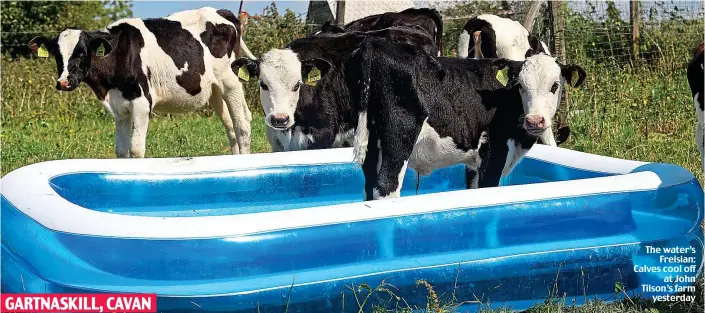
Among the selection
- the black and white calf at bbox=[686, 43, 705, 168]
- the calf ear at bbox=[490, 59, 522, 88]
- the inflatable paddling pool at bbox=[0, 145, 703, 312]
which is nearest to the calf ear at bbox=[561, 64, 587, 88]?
the calf ear at bbox=[490, 59, 522, 88]

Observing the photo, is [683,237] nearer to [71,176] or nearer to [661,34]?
[71,176]

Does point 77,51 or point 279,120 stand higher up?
point 77,51

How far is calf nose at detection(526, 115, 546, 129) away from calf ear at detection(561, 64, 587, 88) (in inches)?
23.8

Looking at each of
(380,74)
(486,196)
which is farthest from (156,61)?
(486,196)

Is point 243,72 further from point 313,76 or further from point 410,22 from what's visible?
point 410,22

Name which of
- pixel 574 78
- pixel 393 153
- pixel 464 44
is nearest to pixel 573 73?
pixel 574 78

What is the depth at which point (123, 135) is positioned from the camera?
29.5 ft

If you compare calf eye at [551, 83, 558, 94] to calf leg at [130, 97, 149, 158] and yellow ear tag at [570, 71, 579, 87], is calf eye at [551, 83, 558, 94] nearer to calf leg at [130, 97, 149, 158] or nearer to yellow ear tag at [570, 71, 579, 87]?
yellow ear tag at [570, 71, 579, 87]

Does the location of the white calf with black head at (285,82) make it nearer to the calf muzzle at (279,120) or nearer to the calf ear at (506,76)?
the calf muzzle at (279,120)

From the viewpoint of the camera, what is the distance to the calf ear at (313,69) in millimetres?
6984

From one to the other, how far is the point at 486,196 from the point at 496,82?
1.38 metres

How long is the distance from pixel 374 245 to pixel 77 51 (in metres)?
4.85

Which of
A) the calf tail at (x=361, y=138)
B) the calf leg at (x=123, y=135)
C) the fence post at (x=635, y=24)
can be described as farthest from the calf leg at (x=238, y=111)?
the fence post at (x=635, y=24)

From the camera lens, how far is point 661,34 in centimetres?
1350
